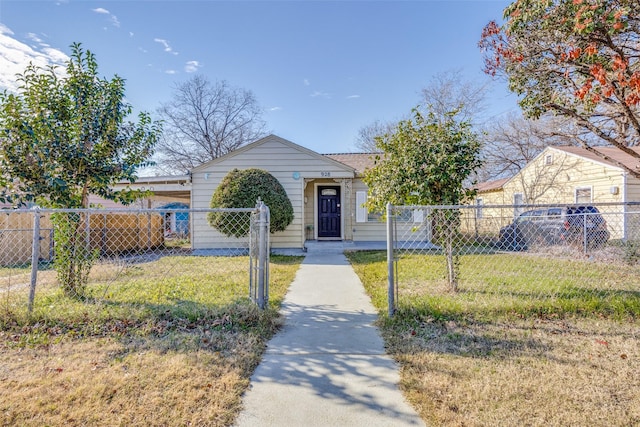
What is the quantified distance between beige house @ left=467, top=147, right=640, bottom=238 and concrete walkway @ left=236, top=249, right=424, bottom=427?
7.71 m

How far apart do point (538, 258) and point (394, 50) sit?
9374mm

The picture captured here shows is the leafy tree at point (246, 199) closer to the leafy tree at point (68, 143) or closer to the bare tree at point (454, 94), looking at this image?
the leafy tree at point (68, 143)

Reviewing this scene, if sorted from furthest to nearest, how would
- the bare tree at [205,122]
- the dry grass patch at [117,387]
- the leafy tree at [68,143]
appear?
the bare tree at [205,122]
the leafy tree at [68,143]
the dry grass patch at [117,387]

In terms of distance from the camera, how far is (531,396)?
2.30 meters

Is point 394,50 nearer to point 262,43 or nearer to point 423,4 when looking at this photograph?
point 423,4

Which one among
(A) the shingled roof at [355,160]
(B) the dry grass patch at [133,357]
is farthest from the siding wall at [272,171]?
(B) the dry grass patch at [133,357]

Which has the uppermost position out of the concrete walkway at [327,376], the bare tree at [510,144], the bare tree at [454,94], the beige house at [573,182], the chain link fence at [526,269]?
the bare tree at [454,94]

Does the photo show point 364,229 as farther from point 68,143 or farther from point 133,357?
point 133,357

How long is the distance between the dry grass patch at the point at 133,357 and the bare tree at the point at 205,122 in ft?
73.2

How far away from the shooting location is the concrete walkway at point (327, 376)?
2145mm

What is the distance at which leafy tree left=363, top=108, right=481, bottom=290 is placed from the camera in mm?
4809

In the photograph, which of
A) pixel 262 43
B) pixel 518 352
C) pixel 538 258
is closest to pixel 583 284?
pixel 538 258

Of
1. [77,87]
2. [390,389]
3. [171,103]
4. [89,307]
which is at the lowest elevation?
[390,389]

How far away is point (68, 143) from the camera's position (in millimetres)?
4387
